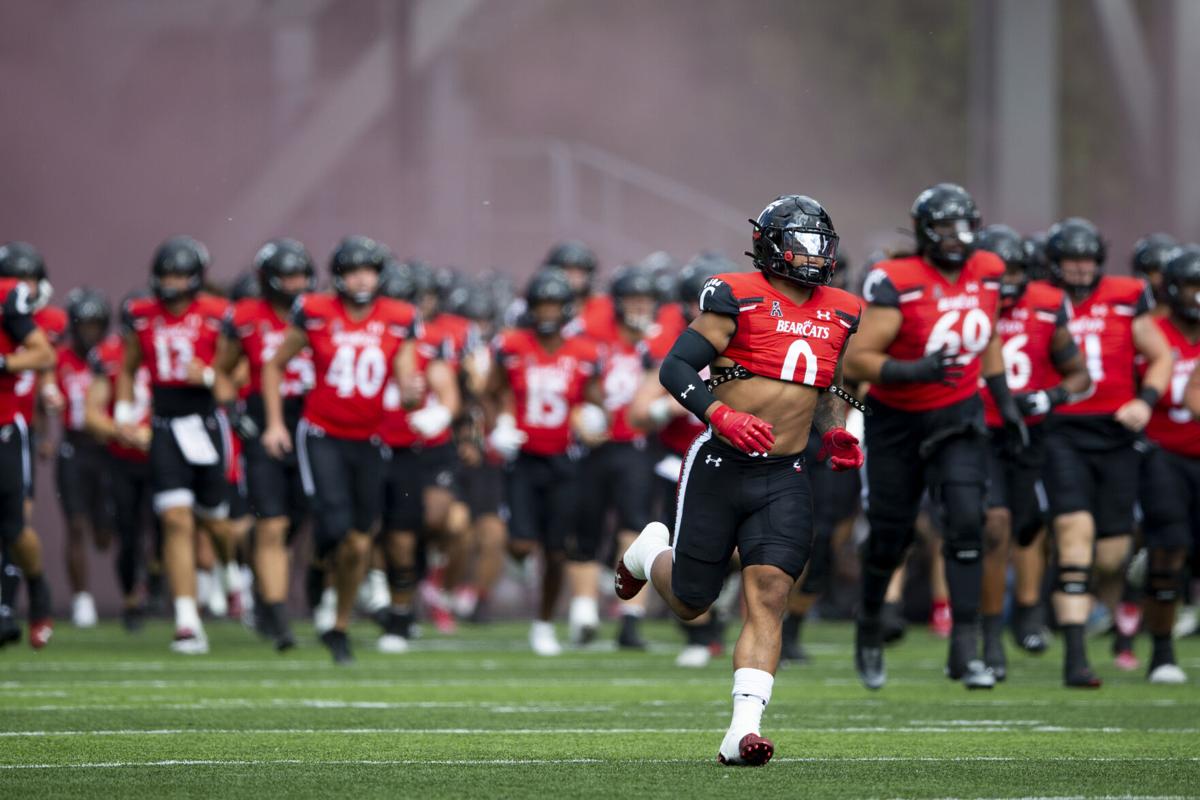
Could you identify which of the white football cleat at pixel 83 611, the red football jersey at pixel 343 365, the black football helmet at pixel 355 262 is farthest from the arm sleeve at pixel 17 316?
the white football cleat at pixel 83 611

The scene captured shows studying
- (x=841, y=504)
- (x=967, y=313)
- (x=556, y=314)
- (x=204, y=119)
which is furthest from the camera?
(x=204, y=119)

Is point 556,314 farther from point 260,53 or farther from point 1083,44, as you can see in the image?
point 1083,44

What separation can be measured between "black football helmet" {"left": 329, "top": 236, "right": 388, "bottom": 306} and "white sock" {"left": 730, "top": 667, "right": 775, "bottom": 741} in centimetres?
526

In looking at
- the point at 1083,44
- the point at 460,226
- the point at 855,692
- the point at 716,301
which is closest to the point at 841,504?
the point at 855,692

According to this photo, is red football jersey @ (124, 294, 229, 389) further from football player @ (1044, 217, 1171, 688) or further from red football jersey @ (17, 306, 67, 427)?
football player @ (1044, 217, 1171, 688)

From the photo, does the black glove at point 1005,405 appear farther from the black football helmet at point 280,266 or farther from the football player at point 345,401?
the black football helmet at point 280,266

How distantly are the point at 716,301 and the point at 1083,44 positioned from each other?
15021 mm

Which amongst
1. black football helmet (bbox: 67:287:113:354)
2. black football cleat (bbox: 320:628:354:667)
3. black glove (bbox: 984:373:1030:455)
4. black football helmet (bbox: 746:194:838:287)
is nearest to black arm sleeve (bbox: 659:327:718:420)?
black football helmet (bbox: 746:194:838:287)

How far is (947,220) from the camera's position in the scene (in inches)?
364

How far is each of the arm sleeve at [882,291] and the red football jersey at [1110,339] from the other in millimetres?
1692

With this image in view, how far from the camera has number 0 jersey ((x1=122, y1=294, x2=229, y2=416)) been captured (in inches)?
494

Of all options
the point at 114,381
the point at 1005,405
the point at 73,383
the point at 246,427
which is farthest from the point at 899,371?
the point at 73,383

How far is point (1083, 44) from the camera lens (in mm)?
20984

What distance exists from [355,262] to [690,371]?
476cm
